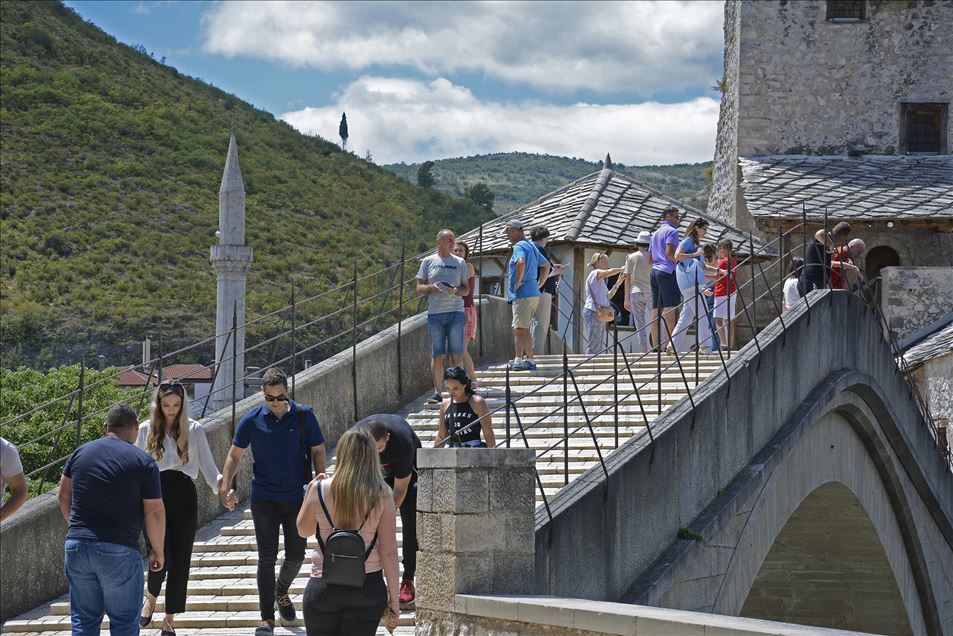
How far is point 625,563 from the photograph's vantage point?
973 cm

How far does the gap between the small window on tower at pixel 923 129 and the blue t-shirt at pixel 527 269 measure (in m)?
18.9

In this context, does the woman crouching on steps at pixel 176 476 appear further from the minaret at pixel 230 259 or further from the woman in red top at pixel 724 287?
the minaret at pixel 230 259

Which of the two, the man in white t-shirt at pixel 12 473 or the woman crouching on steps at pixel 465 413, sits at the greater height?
the woman crouching on steps at pixel 465 413

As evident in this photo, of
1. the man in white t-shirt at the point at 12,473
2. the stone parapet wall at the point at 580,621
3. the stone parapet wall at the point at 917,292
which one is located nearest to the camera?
the stone parapet wall at the point at 580,621

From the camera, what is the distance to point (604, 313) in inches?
639

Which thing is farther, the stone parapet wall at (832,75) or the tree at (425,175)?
the tree at (425,175)

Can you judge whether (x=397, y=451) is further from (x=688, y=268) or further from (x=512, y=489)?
(x=688, y=268)

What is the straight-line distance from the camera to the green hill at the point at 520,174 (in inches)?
5182

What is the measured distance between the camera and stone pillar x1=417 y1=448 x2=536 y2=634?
778cm

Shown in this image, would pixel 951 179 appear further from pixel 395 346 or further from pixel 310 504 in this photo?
pixel 310 504

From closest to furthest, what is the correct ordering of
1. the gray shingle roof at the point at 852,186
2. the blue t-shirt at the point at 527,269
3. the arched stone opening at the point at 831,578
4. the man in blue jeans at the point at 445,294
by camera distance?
1. the man in blue jeans at the point at 445,294
2. the blue t-shirt at the point at 527,269
3. the arched stone opening at the point at 831,578
4. the gray shingle roof at the point at 852,186

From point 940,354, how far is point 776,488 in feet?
42.8

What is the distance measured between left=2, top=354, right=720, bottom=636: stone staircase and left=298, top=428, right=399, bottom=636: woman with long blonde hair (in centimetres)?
173

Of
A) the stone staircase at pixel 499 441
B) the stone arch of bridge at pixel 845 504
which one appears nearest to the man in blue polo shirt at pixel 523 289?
the stone staircase at pixel 499 441
